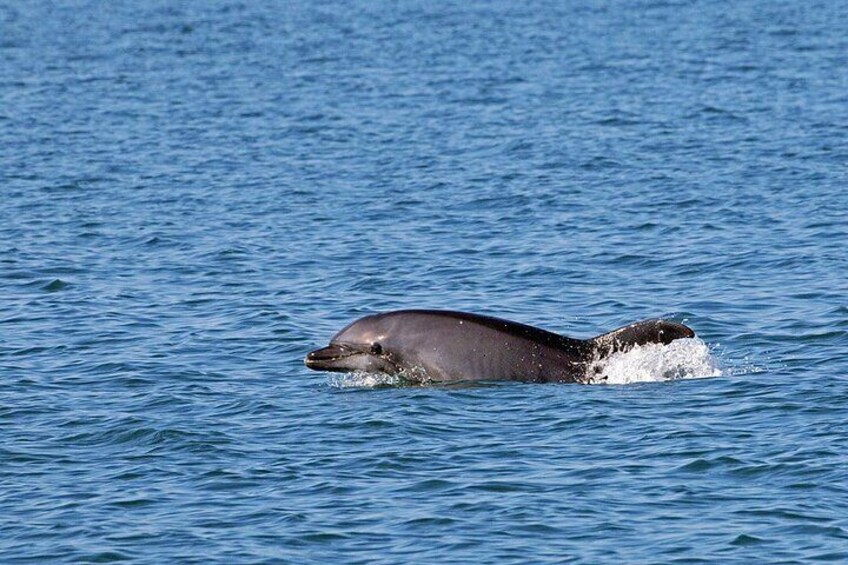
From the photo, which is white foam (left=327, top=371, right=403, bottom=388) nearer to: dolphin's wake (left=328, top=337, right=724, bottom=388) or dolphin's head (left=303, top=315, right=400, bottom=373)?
dolphin's wake (left=328, top=337, right=724, bottom=388)

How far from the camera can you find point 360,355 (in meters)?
23.2

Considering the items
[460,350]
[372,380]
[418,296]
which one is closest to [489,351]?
[460,350]

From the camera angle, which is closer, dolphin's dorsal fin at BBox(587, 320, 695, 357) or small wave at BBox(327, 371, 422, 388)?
dolphin's dorsal fin at BBox(587, 320, 695, 357)

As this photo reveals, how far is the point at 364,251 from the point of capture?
3288 cm

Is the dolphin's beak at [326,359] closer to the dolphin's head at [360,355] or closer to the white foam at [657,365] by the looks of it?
the dolphin's head at [360,355]

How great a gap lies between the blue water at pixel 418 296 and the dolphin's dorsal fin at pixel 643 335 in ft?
1.30

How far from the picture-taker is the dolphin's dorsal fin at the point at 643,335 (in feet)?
72.3

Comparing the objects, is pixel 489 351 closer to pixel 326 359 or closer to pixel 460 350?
pixel 460 350

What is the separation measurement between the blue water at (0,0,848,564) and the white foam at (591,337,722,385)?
9 centimetres

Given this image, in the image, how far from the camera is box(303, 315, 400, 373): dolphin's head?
23094 millimetres

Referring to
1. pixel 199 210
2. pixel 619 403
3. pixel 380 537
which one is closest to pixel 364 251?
pixel 199 210

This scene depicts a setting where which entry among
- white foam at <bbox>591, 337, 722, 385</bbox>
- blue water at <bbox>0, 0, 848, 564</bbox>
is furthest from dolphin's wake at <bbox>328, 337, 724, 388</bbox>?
blue water at <bbox>0, 0, 848, 564</bbox>

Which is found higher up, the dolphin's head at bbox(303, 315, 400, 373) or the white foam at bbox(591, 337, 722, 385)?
the dolphin's head at bbox(303, 315, 400, 373)

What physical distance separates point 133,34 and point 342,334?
5753 cm
